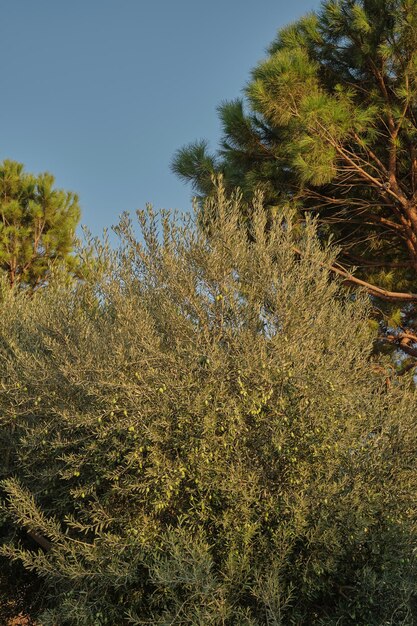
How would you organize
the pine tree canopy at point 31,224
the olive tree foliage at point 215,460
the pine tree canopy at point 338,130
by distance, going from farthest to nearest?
the pine tree canopy at point 31,224
the pine tree canopy at point 338,130
the olive tree foliage at point 215,460

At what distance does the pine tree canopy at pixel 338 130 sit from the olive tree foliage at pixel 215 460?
3.39m

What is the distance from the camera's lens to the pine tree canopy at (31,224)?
46.0 ft

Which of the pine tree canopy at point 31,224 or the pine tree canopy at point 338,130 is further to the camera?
the pine tree canopy at point 31,224

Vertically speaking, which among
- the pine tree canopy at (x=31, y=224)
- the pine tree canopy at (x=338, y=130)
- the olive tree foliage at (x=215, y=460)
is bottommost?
the olive tree foliage at (x=215, y=460)

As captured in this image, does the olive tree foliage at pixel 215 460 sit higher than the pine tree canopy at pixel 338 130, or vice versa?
the pine tree canopy at pixel 338 130

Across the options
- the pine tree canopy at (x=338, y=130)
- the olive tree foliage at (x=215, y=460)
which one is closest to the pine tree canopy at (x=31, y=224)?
the pine tree canopy at (x=338, y=130)

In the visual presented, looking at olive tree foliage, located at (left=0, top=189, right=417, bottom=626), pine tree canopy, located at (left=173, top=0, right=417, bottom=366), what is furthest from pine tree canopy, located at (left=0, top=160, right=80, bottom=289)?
olive tree foliage, located at (left=0, top=189, right=417, bottom=626)

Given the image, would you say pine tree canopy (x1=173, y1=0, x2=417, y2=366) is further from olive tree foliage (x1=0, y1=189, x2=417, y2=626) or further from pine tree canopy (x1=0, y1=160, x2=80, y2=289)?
pine tree canopy (x1=0, y1=160, x2=80, y2=289)

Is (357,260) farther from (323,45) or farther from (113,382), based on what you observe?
(113,382)

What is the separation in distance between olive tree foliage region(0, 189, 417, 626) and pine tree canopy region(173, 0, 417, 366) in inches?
133

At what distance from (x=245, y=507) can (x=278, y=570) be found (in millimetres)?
470

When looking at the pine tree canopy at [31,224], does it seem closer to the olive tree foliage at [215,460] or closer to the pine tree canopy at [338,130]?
the pine tree canopy at [338,130]

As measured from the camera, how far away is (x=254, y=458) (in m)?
4.47

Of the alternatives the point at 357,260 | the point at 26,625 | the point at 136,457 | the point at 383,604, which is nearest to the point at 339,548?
the point at 383,604
